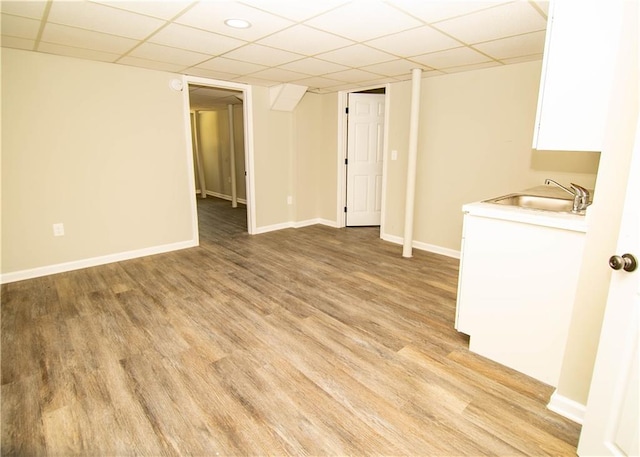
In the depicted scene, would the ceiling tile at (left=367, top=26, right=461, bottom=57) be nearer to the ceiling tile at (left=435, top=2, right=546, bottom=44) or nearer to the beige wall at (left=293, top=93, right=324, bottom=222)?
the ceiling tile at (left=435, top=2, right=546, bottom=44)

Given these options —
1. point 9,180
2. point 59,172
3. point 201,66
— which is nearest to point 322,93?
point 201,66

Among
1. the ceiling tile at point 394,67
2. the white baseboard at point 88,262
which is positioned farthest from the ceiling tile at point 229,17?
the white baseboard at point 88,262

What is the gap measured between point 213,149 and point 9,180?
5.56 metres

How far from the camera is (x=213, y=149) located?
335 inches

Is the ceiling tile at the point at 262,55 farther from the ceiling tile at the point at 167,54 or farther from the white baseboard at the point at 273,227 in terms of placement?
the white baseboard at the point at 273,227

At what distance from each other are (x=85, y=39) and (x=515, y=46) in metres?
3.67

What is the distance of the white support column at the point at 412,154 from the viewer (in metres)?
3.82

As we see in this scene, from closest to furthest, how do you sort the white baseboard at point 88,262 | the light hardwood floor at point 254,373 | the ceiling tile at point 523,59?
1. the light hardwood floor at point 254,373
2. the ceiling tile at point 523,59
3. the white baseboard at point 88,262

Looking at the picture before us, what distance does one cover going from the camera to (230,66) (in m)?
3.68

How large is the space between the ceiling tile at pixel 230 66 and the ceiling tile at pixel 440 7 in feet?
6.42

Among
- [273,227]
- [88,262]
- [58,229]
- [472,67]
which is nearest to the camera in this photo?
[58,229]

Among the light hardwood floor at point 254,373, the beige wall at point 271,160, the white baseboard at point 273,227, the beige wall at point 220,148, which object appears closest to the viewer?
the light hardwood floor at point 254,373

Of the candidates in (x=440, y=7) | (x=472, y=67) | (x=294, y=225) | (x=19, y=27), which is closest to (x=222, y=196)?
(x=294, y=225)

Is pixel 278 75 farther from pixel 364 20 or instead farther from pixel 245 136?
pixel 364 20
